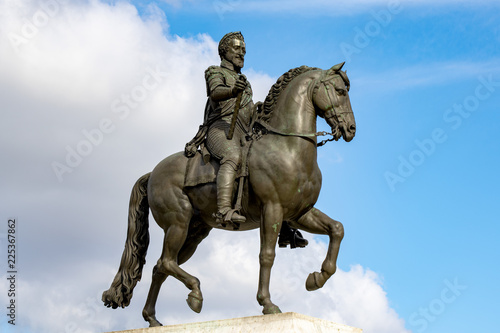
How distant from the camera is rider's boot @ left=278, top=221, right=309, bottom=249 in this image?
13117mm

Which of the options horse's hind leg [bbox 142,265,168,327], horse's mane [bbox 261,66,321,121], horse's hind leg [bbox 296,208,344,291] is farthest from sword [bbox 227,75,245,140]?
horse's hind leg [bbox 142,265,168,327]

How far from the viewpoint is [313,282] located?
12188 mm

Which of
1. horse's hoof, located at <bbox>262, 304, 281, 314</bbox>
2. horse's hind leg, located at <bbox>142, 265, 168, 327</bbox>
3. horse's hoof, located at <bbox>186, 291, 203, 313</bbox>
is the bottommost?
horse's hoof, located at <bbox>262, 304, 281, 314</bbox>

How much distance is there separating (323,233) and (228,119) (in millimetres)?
2231

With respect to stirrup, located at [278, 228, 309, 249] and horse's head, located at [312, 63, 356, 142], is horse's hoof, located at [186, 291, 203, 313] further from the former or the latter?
horse's head, located at [312, 63, 356, 142]

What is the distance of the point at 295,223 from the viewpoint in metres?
12.6

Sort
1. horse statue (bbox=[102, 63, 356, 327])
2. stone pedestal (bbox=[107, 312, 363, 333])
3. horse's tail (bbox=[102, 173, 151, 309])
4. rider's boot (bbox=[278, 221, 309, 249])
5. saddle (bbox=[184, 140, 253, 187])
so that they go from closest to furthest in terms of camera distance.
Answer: stone pedestal (bbox=[107, 312, 363, 333]), horse statue (bbox=[102, 63, 356, 327]), saddle (bbox=[184, 140, 253, 187]), rider's boot (bbox=[278, 221, 309, 249]), horse's tail (bbox=[102, 173, 151, 309])

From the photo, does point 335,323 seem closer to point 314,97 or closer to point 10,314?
point 314,97

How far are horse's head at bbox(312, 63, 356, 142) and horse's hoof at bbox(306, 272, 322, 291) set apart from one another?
6.49 feet

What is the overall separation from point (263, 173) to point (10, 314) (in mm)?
5026

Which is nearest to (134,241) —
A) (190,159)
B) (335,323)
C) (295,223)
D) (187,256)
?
(187,256)

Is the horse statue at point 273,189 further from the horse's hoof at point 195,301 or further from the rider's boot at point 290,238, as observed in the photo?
the rider's boot at point 290,238

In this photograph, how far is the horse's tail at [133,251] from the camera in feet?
43.8

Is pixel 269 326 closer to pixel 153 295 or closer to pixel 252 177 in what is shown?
pixel 252 177
